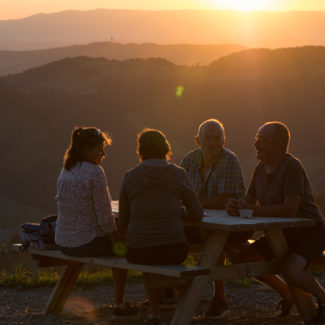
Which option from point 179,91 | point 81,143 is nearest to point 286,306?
point 81,143

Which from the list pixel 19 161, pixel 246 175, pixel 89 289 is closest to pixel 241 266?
pixel 89 289

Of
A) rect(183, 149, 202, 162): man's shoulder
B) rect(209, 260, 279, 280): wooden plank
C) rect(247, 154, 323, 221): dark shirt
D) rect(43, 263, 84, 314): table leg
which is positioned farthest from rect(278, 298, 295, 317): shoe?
rect(43, 263, 84, 314): table leg

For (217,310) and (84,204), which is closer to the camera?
(84,204)

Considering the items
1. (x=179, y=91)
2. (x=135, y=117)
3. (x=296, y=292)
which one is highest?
(x=296, y=292)

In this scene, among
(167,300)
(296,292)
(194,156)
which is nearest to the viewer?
(296,292)

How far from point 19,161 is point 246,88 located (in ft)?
64.2

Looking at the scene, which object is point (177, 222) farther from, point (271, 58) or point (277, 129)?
point (271, 58)

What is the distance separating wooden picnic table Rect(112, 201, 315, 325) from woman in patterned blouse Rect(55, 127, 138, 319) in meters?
0.55

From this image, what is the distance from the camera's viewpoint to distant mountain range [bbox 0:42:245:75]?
13962cm

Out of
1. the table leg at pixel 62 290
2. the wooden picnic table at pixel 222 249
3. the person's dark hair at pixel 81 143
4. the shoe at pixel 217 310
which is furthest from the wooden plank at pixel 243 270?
the table leg at pixel 62 290

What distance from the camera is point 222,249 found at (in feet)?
15.0

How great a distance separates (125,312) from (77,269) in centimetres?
→ 58

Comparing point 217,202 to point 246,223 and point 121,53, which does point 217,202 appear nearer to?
point 246,223

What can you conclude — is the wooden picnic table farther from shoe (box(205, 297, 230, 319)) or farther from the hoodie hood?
shoe (box(205, 297, 230, 319))
